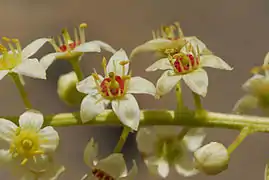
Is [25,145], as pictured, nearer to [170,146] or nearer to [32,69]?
[32,69]

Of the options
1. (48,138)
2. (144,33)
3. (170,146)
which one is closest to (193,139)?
(170,146)

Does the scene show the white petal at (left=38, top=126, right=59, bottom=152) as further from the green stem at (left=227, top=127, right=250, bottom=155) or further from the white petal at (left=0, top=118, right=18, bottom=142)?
the green stem at (left=227, top=127, right=250, bottom=155)

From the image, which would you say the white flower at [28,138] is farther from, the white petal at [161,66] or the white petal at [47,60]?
the white petal at [161,66]

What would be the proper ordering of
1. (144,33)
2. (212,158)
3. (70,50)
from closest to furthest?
(212,158) < (70,50) < (144,33)

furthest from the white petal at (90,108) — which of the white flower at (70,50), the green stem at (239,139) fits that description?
the green stem at (239,139)

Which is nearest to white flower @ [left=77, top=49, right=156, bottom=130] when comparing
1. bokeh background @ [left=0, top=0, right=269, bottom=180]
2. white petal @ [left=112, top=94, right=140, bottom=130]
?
white petal @ [left=112, top=94, right=140, bottom=130]

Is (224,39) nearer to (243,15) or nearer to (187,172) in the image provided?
(243,15)
